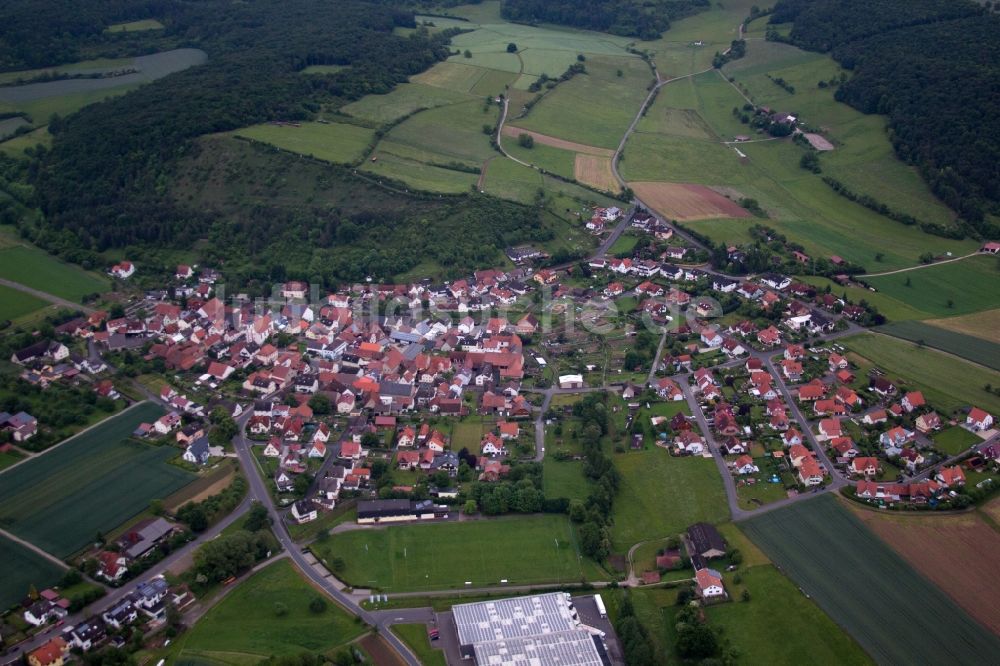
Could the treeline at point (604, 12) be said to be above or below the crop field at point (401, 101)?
above

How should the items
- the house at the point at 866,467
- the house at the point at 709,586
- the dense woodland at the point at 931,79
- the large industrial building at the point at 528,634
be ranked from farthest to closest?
1. the dense woodland at the point at 931,79
2. the house at the point at 866,467
3. the house at the point at 709,586
4. the large industrial building at the point at 528,634

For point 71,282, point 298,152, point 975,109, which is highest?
point 975,109

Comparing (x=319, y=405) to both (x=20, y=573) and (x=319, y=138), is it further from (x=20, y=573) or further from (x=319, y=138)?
(x=319, y=138)

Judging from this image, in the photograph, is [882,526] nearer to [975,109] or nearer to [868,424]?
[868,424]

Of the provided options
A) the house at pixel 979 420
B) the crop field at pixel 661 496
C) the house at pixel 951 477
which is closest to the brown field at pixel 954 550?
the house at pixel 951 477

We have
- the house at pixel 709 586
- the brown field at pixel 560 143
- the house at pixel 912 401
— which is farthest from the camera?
the brown field at pixel 560 143

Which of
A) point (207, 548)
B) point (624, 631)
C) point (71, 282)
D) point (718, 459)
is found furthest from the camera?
point (71, 282)

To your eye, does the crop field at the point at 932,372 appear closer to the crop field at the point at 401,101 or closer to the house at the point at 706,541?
the house at the point at 706,541

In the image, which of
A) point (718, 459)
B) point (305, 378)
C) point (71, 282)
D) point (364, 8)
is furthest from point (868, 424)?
point (364, 8)

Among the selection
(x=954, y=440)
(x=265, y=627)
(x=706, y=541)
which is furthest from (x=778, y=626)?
(x=265, y=627)
